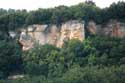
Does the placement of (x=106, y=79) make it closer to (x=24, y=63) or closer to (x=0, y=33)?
(x=24, y=63)

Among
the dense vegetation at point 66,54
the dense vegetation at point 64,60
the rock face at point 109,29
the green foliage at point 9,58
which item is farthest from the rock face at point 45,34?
the rock face at point 109,29

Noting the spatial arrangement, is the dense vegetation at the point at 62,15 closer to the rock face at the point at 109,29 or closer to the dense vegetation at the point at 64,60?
the rock face at the point at 109,29

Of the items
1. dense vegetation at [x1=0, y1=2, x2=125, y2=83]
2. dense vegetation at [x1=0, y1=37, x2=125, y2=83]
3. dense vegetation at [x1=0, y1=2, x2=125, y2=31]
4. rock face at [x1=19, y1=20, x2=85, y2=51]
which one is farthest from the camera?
rock face at [x1=19, y1=20, x2=85, y2=51]

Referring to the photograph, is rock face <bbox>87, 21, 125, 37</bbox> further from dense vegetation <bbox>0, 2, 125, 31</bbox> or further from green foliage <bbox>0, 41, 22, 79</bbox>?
green foliage <bbox>0, 41, 22, 79</bbox>

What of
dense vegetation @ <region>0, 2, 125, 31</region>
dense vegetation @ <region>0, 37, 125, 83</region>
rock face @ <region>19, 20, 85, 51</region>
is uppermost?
dense vegetation @ <region>0, 2, 125, 31</region>

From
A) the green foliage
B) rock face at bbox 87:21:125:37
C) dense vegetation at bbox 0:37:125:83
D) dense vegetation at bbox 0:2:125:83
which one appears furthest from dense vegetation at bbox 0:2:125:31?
the green foliage
